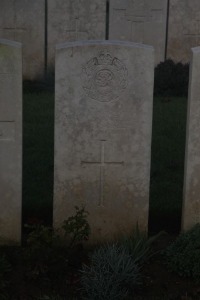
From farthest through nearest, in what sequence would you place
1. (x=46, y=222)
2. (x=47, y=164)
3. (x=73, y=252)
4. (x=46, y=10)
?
(x=46, y=10), (x=47, y=164), (x=46, y=222), (x=73, y=252)

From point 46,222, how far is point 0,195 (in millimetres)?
804

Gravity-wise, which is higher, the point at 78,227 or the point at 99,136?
the point at 99,136

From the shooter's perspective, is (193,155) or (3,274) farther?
(193,155)

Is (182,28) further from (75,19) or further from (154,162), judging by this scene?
(154,162)

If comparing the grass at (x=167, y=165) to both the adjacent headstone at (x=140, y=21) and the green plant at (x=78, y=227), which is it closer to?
the green plant at (x=78, y=227)

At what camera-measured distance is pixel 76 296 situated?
504 cm

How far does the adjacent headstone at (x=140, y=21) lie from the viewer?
13383 millimetres

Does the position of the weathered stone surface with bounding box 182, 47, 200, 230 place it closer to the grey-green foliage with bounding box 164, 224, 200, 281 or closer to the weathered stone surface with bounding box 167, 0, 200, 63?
the grey-green foliage with bounding box 164, 224, 200, 281

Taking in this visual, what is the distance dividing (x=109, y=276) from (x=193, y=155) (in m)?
1.35

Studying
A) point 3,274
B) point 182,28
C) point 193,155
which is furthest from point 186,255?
point 182,28

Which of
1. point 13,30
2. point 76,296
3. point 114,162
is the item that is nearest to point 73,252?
point 76,296

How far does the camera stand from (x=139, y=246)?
18.0 feet

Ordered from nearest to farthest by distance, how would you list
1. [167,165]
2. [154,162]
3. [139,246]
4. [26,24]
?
[139,246]
[167,165]
[154,162]
[26,24]

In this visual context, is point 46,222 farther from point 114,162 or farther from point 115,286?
point 115,286
